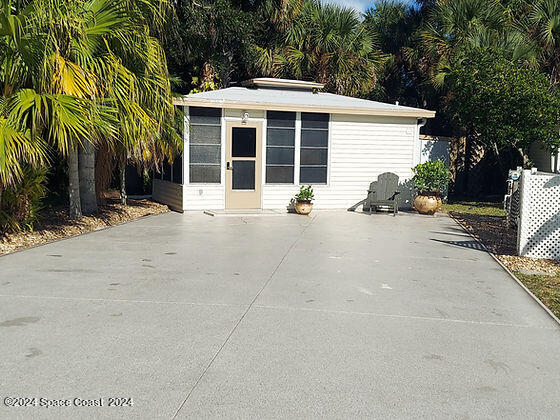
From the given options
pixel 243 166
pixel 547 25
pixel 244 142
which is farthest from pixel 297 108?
pixel 547 25

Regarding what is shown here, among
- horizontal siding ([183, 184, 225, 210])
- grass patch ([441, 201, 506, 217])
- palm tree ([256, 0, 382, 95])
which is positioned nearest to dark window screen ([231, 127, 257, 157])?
horizontal siding ([183, 184, 225, 210])

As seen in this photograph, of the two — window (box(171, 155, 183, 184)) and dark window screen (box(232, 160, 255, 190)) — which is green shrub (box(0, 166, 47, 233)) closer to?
window (box(171, 155, 183, 184))

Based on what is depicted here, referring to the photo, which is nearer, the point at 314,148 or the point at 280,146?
the point at 280,146

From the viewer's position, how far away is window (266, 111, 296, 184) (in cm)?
1295

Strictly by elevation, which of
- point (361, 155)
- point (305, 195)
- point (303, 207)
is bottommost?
point (303, 207)

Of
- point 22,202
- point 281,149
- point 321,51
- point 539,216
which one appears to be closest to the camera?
point 539,216

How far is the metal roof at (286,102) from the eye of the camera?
12281 millimetres

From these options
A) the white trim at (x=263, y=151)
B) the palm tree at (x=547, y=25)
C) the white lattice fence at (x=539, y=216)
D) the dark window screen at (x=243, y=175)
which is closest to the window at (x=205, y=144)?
the dark window screen at (x=243, y=175)

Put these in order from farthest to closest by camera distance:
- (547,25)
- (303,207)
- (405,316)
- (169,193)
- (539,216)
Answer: (547,25) < (169,193) < (303,207) < (539,216) < (405,316)

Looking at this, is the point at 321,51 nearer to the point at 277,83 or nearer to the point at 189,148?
the point at 277,83

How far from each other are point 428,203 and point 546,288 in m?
6.74

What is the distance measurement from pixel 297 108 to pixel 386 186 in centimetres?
292

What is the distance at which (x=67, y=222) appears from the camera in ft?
31.6

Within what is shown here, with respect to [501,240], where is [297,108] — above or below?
above
